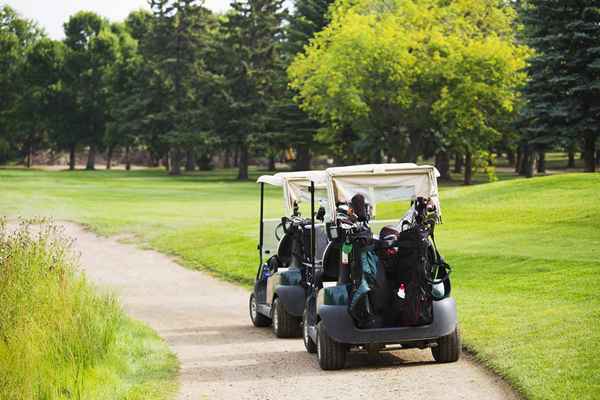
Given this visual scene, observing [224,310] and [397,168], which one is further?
[224,310]

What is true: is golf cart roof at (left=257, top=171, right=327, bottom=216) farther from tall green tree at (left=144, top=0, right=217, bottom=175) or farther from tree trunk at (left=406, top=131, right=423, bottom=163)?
tall green tree at (left=144, top=0, right=217, bottom=175)

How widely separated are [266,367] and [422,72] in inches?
1792

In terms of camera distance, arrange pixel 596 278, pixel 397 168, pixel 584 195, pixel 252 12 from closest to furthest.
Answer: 1. pixel 397 168
2. pixel 596 278
3. pixel 584 195
4. pixel 252 12

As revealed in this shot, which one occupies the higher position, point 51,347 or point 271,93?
point 271,93

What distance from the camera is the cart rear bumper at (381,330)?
1100 cm

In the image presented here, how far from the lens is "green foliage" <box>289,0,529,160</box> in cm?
5481

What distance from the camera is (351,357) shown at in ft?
40.3

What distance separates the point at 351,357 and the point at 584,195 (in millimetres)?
21961

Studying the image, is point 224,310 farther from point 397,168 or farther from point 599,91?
point 599,91

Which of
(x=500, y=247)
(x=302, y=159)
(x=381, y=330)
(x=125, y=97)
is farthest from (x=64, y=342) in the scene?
(x=125, y=97)

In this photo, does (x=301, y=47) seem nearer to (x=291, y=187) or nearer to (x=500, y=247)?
(x=500, y=247)

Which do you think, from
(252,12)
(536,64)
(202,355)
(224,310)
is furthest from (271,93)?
(202,355)

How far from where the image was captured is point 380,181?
11.8 metres

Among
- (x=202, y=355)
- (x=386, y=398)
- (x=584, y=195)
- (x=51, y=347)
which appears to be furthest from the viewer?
(x=584, y=195)
